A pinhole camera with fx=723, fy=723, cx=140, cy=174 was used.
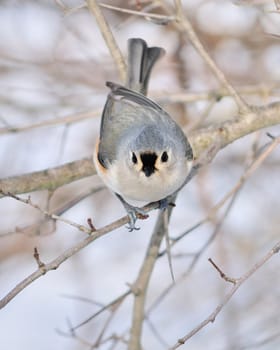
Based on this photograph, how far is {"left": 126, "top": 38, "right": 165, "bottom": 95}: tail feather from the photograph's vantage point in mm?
3348

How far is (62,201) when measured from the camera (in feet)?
15.7

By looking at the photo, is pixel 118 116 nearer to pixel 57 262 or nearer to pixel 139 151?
pixel 139 151

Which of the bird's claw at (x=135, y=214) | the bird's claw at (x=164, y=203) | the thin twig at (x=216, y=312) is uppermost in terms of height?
the bird's claw at (x=164, y=203)

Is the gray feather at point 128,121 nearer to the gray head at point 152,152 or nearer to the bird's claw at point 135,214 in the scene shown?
the gray head at point 152,152

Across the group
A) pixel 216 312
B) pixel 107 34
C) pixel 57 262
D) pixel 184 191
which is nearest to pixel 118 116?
pixel 107 34

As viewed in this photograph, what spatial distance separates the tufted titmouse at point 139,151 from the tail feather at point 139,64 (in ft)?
0.91

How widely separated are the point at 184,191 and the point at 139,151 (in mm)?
2624

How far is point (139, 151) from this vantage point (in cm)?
265

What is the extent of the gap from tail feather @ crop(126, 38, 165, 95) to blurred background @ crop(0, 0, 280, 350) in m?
0.92

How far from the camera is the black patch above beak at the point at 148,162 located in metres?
2.64

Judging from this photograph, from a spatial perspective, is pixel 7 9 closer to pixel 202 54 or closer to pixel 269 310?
pixel 202 54

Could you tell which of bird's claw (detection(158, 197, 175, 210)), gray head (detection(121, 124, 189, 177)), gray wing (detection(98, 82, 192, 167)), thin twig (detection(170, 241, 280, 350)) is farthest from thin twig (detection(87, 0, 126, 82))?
thin twig (detection(170, 241, 280, 350))

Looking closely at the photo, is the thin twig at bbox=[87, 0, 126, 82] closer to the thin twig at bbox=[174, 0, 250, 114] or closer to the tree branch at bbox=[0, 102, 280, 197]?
the thin twig at bbox=[174, 0, 250, 114]

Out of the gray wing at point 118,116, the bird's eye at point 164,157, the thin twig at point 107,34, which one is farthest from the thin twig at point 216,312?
the thin twig at point 107,34
